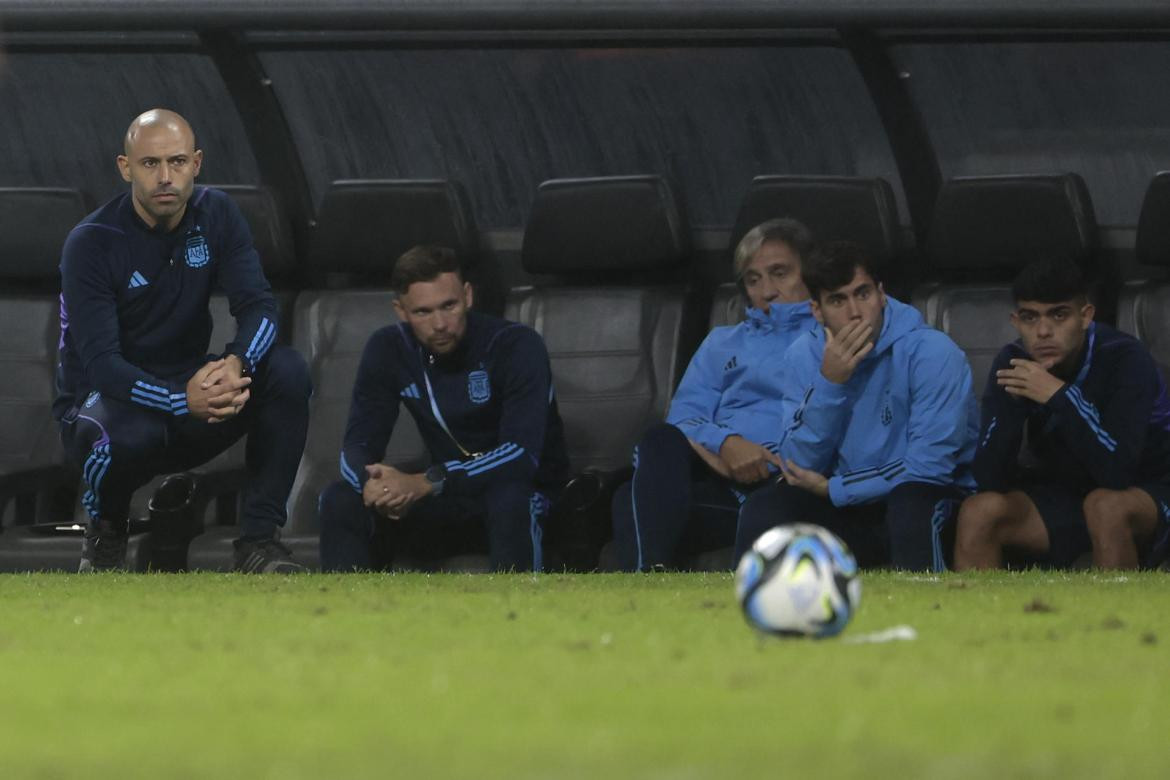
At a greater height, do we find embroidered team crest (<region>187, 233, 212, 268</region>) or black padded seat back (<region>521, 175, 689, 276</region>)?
black padded seat back (<region>521, 175, 689, 276</region>)

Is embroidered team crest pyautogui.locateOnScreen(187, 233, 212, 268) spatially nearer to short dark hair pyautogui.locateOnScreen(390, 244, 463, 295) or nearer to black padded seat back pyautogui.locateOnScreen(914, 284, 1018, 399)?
short dark hair pyautogui.locateOnScreen(390, 244, 463, 295)

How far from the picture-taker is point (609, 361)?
8.35 m

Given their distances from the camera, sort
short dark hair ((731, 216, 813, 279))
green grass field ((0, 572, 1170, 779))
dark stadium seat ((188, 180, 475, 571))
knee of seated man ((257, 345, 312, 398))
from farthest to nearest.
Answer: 1. dark stadium seat ((188, 180, 475, 571))
2. short dark hair ((731, 216, 813, 279))
3. knee of seated man ((257, 345, 312, 398))
4. green grass field ((0, 572, 1170, 779))

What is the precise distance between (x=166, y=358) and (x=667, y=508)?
1.94 metres

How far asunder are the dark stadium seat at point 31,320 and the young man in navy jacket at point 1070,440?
401 centimetres

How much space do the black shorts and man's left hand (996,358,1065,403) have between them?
0.35m

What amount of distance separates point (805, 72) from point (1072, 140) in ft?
3.68

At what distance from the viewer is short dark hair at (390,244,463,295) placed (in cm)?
745

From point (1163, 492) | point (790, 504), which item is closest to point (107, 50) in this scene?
point (790, 504)

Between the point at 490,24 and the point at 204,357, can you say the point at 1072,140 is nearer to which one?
the point at 490,24

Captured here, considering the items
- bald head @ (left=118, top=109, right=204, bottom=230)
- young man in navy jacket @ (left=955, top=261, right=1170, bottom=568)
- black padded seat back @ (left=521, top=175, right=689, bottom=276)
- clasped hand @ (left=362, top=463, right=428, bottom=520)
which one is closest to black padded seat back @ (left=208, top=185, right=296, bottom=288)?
black padded seat back @ (left=521, top=175, right=689, bottom=276)

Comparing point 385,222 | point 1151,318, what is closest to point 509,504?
point 385,222

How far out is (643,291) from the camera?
8.37 meters

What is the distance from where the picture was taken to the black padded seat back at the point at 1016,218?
25.3ft
